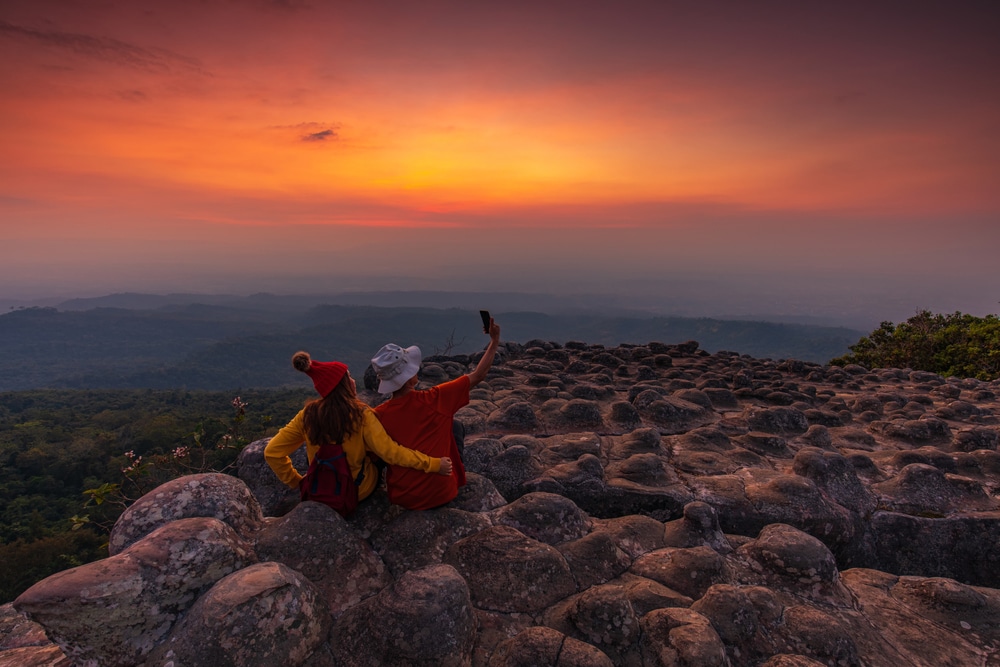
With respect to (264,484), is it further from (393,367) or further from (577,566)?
(577,566)

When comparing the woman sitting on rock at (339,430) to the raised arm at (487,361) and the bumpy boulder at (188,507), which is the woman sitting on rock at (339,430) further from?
the raised arm at (487,361)

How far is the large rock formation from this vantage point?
361 cm

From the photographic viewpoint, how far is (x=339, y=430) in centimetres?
479

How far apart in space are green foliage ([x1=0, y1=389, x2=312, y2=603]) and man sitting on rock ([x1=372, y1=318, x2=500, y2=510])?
400 centimetres

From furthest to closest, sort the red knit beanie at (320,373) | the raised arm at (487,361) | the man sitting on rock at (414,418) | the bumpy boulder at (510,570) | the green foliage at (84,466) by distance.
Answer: the green foliage at (84,466) < the raised arm at (487,361) < the man sitting on rock at (414,418) < the red knit beanie at (320,373) < the bumpy boulder at (510,570)

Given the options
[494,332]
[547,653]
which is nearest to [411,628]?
[547,653]

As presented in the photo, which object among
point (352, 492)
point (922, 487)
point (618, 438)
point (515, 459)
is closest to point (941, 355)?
point (922, 487)

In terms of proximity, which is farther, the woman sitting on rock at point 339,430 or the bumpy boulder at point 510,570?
the woman sitting on rock at point 339,430

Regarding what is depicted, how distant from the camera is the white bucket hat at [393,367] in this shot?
488cm

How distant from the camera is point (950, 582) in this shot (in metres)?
5.12

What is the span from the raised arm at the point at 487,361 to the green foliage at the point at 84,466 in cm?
464

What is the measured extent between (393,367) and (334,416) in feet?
2.33

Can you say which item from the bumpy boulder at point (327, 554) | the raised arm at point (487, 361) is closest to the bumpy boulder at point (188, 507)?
the bumpy boulder at point (327, 554)

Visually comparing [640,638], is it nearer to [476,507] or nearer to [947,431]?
[476,507]
